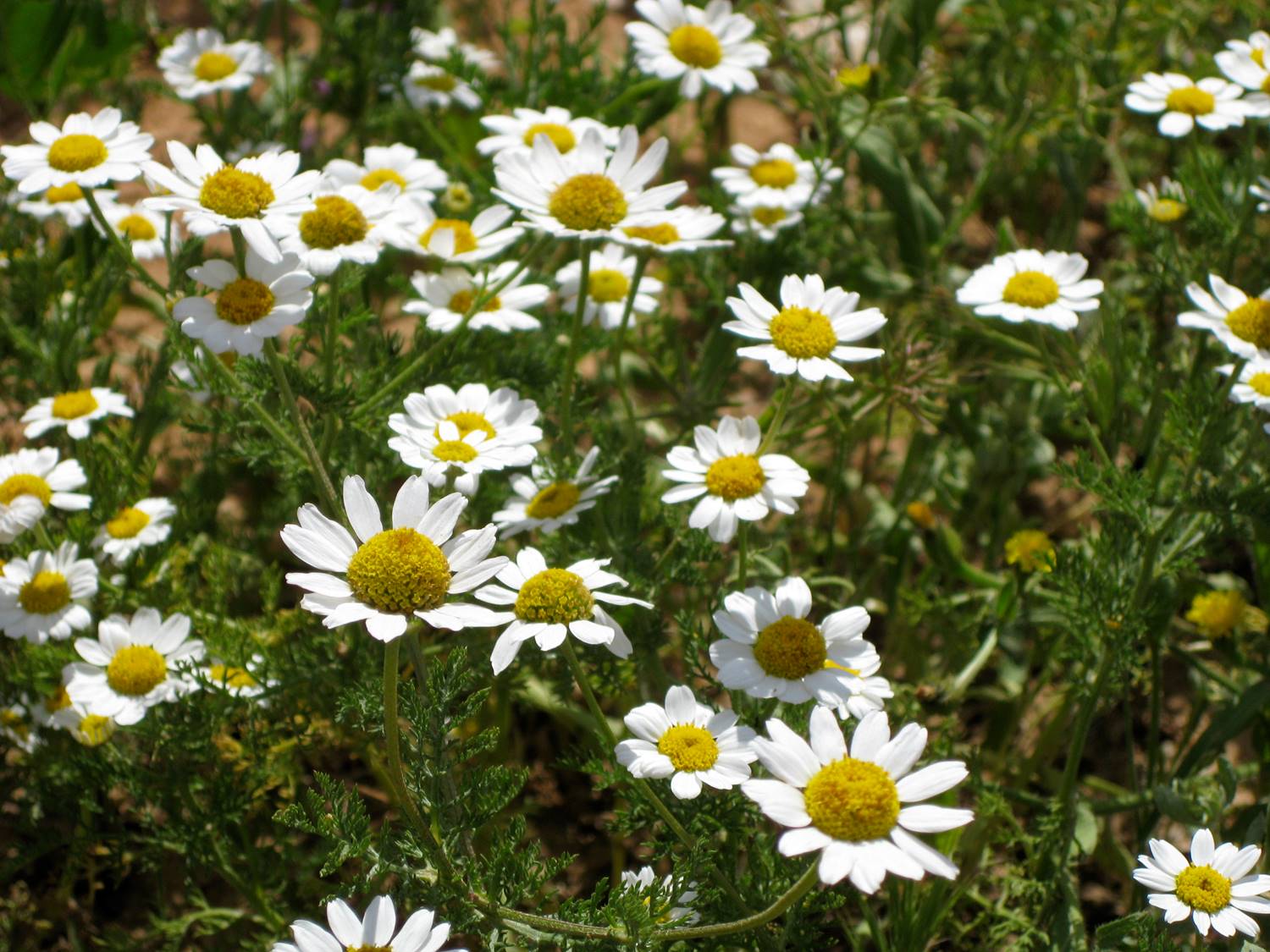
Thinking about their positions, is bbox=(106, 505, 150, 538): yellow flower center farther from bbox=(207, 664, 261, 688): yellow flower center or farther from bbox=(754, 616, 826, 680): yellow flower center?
bbox=(754, 616, 826, 680): yellow flower center

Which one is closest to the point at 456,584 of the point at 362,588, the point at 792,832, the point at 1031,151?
the point at 362,588

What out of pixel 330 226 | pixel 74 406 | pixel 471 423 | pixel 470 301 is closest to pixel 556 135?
pixel 470 301

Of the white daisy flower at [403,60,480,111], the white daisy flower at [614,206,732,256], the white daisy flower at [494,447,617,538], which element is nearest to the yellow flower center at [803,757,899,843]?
the white daisy flower at [494,447,617,538]

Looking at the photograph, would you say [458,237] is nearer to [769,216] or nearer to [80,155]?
[80,155]

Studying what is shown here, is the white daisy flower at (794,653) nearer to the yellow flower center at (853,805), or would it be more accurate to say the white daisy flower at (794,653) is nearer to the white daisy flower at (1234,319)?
the yellow flower center at (853,805)

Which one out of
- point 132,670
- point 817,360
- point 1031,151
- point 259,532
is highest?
point 817,360

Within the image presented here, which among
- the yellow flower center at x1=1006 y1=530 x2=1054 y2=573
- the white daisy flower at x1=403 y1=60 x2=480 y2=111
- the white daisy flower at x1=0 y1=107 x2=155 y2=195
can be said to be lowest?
the yellow flower center at x1=1006 y1=530 x2=1054 y2=573

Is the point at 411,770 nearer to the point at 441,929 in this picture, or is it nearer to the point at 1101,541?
the point at 441,929
